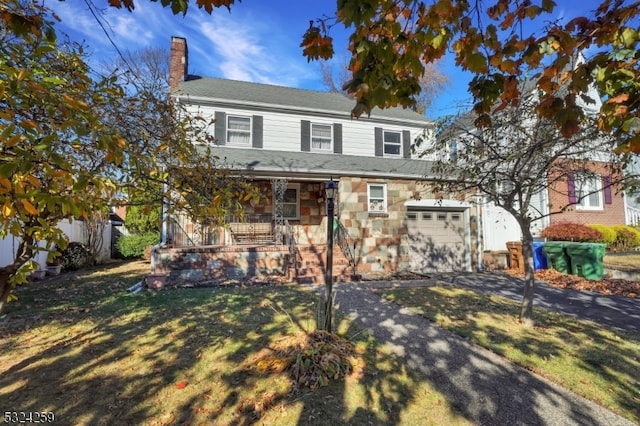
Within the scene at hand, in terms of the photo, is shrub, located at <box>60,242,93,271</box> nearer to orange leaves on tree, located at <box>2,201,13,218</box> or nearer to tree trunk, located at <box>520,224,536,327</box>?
orange leaves on tree, located at <box>2,201,13,218</box>

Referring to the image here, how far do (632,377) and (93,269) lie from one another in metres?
14.9

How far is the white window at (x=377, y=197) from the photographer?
11.7 meters

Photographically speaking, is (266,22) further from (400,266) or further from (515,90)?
(400,266)

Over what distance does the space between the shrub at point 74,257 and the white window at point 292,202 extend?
7.86m

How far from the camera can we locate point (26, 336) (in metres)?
4.92

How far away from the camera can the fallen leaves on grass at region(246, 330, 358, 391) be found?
11.8 feet

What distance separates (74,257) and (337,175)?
33.4 feet

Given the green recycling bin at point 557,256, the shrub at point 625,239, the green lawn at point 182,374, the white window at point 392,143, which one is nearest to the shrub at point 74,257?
the green lawn at point 182,374

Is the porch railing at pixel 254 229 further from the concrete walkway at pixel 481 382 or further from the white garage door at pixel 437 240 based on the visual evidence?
the concrete walkway at pixel 481 382

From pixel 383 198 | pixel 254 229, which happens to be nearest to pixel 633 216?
pixel 383 198

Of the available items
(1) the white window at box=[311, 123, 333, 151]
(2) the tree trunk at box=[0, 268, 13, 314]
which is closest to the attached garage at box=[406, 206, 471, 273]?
(1) the white window at box=[311, 123, 333, 151]

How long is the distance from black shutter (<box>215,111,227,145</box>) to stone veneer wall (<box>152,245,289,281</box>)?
14.3ft

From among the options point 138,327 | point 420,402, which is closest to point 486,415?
point 420,402

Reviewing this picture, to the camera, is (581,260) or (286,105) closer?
(581,260)
